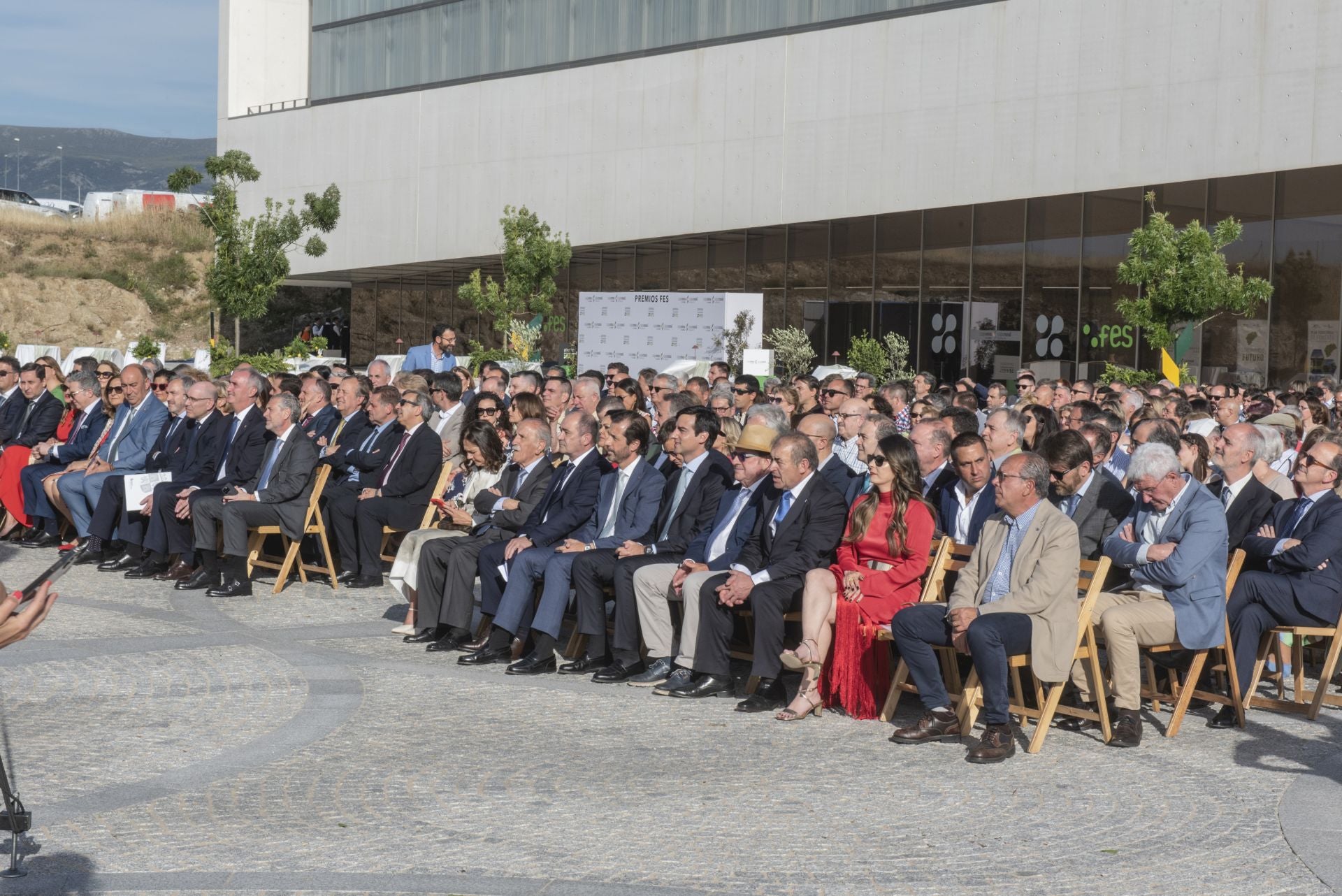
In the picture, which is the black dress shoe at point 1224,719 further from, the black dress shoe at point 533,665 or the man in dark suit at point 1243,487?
the black dress shoe at point 533,665

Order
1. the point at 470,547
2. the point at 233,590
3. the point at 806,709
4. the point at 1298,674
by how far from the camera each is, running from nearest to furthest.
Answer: the point at 806,709 < the point at 1298,674 < the point at 470,547 < the point at 233,590

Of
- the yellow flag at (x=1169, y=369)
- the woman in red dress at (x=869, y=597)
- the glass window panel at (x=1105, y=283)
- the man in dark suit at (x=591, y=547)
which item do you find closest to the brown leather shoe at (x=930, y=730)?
the woman in red dress at (x=869, y=597)

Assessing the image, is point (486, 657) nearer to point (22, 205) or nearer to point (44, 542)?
point (44, 542)

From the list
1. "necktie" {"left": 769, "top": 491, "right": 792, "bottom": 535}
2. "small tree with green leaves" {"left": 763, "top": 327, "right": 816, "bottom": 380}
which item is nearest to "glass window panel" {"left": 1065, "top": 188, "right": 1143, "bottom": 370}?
"small tree with green leaves" {"left": 763, "top": 327, "right": 816, "bottom": 380}

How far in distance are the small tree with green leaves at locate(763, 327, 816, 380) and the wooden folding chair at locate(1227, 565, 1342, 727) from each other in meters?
24.5

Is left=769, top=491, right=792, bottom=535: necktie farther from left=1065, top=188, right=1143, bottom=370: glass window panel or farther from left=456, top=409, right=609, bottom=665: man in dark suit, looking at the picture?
left=1065, top=188, right=1143, bottom=370: glass window panel

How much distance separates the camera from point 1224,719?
26.3 ft

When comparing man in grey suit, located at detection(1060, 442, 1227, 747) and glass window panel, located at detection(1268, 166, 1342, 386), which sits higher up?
glass window panel, located at detection(1268, 166, 1342, 386)

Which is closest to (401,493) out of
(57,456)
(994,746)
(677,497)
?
(677,497)

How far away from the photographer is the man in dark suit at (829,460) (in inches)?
376

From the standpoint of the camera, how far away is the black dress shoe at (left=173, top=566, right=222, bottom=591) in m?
11.8

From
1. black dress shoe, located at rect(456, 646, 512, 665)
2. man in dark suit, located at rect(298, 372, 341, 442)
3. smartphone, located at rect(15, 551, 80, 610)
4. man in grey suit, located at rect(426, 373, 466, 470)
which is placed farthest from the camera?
man in dark suit, located at rect(298, 372, 341, 442)

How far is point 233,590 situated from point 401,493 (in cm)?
152

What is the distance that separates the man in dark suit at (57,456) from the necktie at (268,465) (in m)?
3.00
